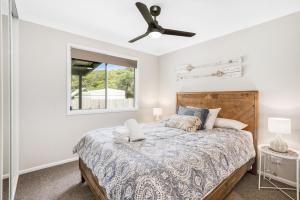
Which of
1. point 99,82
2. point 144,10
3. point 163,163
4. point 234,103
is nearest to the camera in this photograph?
point 163,163

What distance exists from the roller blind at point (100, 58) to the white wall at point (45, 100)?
15 cm

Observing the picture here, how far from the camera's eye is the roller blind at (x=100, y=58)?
3.09 meters

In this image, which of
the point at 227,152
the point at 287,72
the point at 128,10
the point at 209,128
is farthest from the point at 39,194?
the point at 287,72

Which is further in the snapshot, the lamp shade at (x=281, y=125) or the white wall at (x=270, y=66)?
the white wall at (x=270, y=66)

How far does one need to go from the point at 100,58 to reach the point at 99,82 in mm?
551

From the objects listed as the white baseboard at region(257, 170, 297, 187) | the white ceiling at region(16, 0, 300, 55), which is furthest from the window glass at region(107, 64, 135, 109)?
the white baseboard at region(257, 170, 297, 187)

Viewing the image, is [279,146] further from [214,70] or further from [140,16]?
[140,16]

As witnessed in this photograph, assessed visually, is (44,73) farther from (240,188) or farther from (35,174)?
(240,188)

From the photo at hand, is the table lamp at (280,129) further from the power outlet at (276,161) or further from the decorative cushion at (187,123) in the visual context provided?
the decorative cushion at (187,123)

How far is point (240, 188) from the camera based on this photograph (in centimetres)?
220

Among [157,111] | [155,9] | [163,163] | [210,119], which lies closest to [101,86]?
[157,111]

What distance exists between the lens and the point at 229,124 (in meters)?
2.69

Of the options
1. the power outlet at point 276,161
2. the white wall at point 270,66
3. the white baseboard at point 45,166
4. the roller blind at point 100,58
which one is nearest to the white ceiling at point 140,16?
the white wall at point 270,66

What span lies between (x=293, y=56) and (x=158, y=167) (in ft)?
8.41
